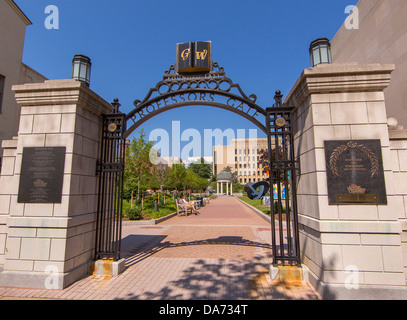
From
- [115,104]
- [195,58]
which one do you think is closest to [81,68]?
[115,104]

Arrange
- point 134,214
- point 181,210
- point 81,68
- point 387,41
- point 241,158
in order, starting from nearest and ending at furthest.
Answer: point 81,68 < point 387,41 < point 134,214 < point 181,210 < point 241,158

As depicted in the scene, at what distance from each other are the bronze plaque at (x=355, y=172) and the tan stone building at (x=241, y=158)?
88071 millimetres

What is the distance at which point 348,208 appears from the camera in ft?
13.4

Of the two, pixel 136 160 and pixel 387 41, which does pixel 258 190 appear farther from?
pixel 136 160

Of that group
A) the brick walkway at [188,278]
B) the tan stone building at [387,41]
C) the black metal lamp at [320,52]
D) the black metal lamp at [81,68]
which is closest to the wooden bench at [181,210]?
the brick walkway at [188,278]

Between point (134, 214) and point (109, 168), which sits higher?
point (109, 168)

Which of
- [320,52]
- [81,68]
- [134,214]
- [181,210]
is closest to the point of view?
[320,52]

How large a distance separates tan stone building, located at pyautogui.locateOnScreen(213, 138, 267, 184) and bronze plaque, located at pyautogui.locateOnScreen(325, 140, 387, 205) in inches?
A: 3467

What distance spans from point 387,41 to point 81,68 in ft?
41.2

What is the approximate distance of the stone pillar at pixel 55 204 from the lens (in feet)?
14.6

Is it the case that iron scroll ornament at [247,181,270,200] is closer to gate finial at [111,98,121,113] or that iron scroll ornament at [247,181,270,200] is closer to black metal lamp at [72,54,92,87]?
gate finial at [111,98,121,113]

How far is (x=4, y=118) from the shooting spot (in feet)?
34.8

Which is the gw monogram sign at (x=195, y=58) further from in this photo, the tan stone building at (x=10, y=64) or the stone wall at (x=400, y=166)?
the tan stone building at (x=10, y=64)
